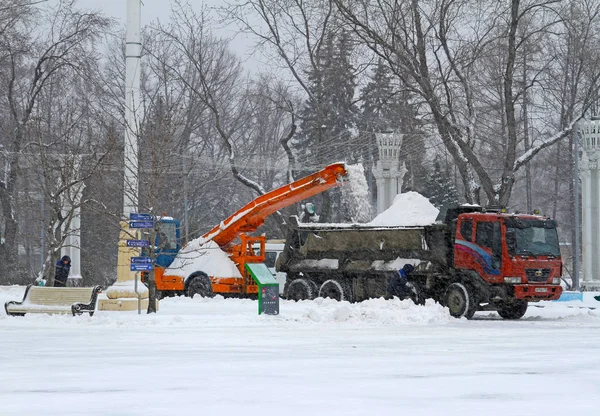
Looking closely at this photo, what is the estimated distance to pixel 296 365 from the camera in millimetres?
14320

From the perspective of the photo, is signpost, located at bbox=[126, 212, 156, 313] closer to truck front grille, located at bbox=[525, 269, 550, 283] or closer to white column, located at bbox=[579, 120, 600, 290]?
truck front grille, located at bbox=[525, 269, 550, 283]

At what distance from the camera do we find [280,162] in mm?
70500

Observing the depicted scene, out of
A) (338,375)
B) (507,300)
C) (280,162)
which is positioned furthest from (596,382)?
(280,162)

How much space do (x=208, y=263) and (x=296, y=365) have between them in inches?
839

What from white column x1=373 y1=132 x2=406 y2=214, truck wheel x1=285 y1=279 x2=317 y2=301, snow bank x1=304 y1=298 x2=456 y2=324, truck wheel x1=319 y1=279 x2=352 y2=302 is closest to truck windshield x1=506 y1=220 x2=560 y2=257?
snow bank x1=304 y1=298 x2=456 y2=324

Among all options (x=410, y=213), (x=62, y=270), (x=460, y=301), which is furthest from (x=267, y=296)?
(x=62, y=270)

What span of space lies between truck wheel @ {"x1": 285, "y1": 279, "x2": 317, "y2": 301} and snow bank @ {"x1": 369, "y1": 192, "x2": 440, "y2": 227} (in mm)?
2466

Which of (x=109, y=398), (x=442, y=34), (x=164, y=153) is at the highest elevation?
(x=442, y=34)

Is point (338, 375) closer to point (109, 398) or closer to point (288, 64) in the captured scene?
point (109, 398)

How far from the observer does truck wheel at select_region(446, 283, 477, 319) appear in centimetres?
2744

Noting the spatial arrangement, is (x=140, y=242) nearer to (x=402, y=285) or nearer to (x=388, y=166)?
(x=402, y=285)

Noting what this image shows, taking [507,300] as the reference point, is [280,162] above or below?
above

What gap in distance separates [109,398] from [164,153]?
1725cm

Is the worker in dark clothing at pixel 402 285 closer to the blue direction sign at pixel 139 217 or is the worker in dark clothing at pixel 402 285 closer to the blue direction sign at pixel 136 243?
the blue direction sign at pixel 136 243
